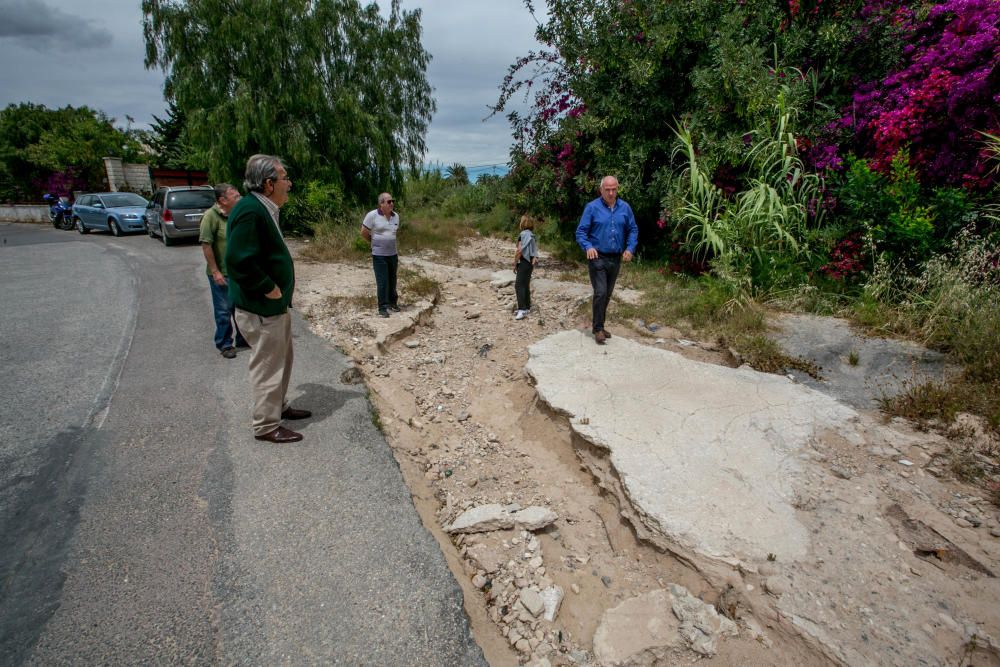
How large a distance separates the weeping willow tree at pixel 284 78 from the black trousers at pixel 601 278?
10556 millimetres

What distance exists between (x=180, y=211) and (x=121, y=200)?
20.1ft

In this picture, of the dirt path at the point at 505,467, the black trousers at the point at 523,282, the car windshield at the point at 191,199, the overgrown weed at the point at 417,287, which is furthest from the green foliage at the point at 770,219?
the car windshield at the point at 191,199

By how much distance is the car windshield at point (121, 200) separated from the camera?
16.2 meters

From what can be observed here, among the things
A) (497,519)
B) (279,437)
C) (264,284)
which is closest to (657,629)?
(497,519)

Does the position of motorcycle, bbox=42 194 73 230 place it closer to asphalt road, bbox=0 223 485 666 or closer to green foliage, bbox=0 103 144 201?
green foliage, bbox=0 103 144 201

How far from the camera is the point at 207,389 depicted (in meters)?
4.39

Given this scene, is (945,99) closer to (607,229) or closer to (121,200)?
(607,229)

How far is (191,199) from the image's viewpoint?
13.1 m

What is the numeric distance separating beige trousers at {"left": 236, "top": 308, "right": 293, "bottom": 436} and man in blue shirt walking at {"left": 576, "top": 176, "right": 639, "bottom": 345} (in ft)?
10.4

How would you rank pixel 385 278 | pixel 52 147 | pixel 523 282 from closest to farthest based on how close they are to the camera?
pixel 385 278 < pixel 523 282 < pixel 52 147

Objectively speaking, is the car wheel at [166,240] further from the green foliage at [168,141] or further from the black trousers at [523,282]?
the green foliage at [168,141]

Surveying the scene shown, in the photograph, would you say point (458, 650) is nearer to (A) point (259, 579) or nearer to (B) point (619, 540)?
(A) point (259, 579)

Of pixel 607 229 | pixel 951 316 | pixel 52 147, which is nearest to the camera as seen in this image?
pixel 951 316

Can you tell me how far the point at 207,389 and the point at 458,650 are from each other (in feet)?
11.3
